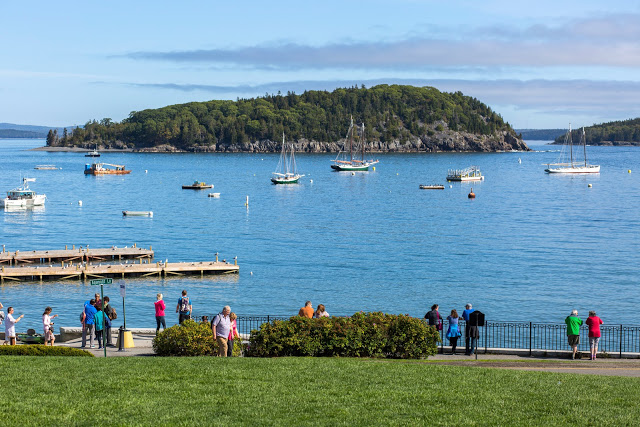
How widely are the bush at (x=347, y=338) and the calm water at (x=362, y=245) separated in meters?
20.3

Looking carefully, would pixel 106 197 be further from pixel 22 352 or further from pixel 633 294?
pixel 22 352

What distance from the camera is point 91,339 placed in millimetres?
25797

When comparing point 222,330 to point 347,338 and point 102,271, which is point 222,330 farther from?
point 102,271

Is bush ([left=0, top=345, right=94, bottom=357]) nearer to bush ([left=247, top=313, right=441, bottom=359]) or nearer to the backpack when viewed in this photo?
bush ([left=247, top=313, right=441, bottom=359])

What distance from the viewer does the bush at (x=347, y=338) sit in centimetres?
2252

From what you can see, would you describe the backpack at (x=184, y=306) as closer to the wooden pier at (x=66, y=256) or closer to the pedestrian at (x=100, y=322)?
the pedestrian at (x=100, y=322)

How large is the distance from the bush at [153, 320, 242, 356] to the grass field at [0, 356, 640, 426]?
8.85 ft

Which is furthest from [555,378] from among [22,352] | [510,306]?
[510,306]

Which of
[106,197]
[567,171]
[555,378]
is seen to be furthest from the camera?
[567,171]

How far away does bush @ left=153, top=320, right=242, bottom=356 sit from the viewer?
74.0 ft

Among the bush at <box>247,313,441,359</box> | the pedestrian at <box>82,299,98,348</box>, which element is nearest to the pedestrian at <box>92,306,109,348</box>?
the pedestrian at <box>82,299,98,348</box>

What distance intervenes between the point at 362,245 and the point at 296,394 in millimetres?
56254

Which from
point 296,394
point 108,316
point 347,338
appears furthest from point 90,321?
point 296,394

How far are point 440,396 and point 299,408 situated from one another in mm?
3216
